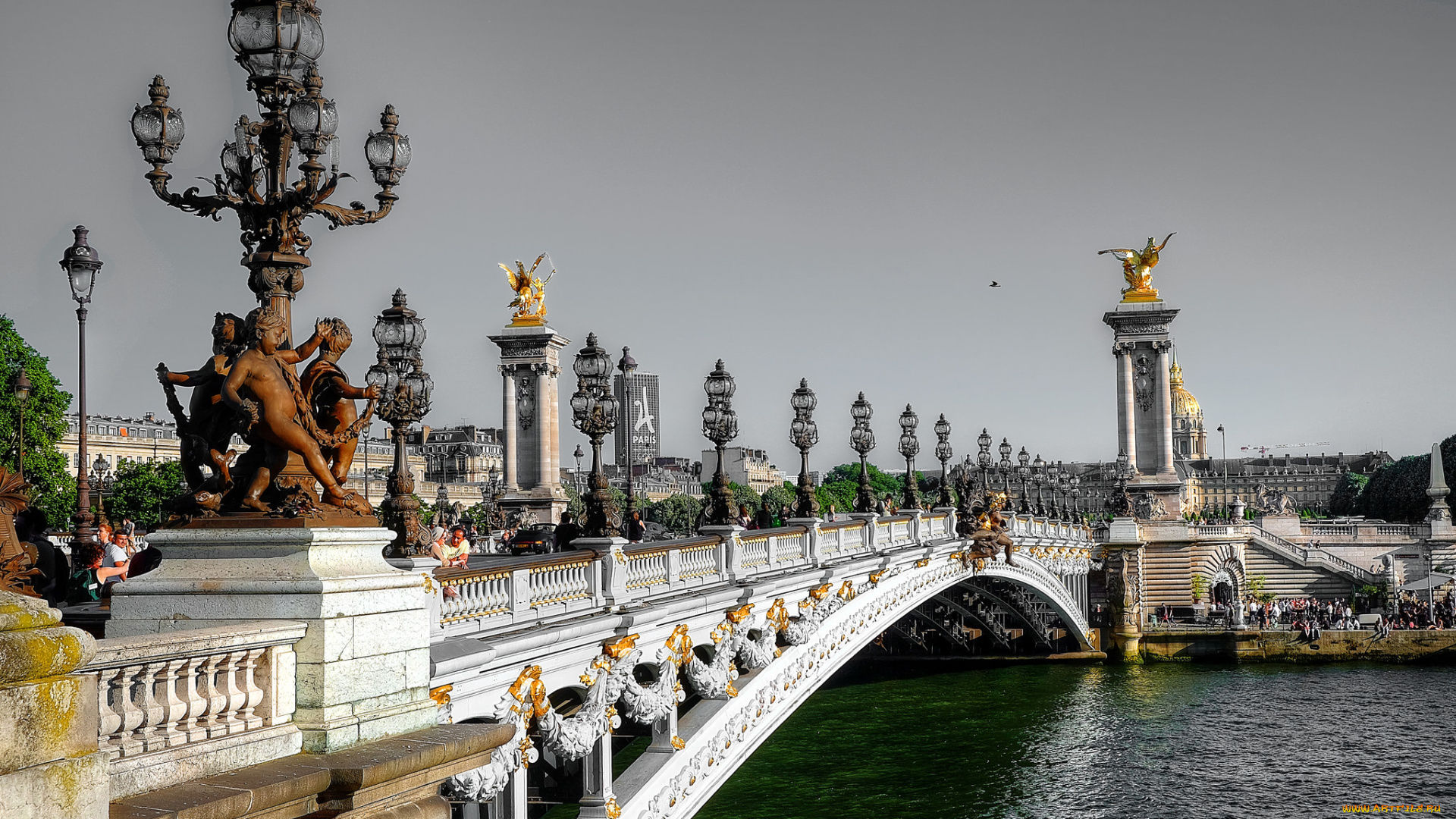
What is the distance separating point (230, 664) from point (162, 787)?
729mm

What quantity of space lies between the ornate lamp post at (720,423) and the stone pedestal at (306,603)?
429 inches

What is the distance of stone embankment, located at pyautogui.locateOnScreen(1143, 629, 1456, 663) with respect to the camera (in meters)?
47.6

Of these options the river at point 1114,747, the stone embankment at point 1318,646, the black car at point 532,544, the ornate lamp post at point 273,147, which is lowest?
the river at point 1114,747

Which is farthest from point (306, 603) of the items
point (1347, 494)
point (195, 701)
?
point (1347, 494)

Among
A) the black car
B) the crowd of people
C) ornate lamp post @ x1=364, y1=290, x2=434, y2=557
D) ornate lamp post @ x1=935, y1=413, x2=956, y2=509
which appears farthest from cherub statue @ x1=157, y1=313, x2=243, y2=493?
ornate lamp post @ x1=935, y1=413, x2=956, y2=509

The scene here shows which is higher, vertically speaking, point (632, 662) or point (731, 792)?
point (632, 662)

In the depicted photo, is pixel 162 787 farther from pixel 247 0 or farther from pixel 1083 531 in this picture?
pixel 1083 531

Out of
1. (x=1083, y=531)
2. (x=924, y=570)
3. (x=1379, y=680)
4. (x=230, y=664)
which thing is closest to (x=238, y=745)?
(x=230, y=664)

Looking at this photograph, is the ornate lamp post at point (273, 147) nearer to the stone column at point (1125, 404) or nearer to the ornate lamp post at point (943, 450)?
the ornate lamp post at point (943, 450)

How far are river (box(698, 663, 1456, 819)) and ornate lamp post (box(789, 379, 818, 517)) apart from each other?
27.6 feet

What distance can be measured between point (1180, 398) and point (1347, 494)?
4497 centimetres

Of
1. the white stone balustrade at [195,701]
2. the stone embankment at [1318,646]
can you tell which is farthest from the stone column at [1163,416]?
the white stone balustrade at [195,701]

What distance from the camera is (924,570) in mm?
29094

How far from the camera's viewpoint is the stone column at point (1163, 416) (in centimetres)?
5828
